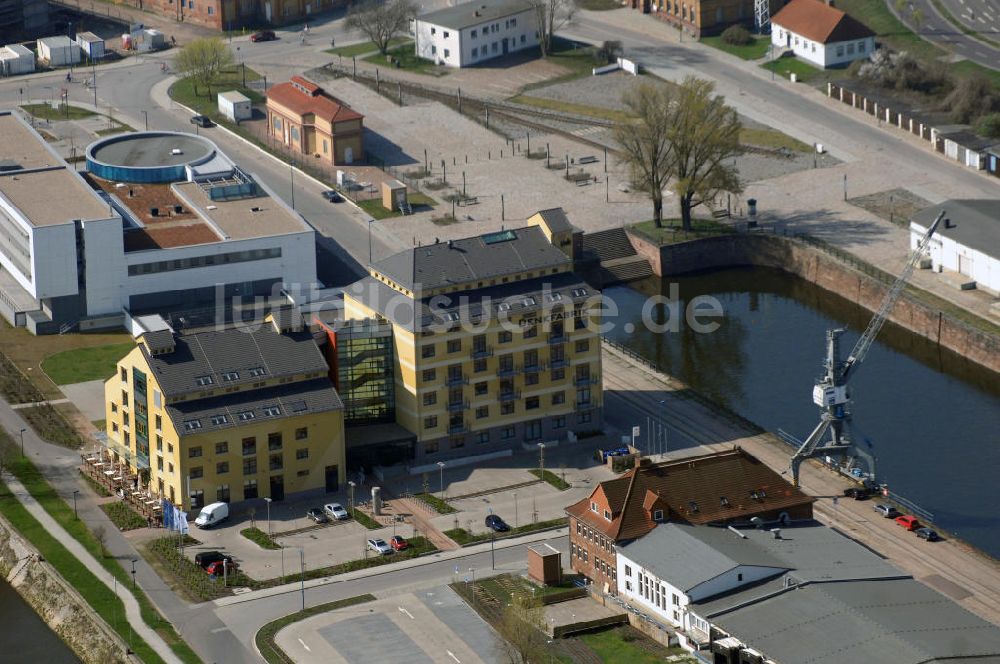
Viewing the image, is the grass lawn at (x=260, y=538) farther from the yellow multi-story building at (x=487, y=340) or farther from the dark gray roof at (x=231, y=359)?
the yellow multi-story building at (x=487, y=340)

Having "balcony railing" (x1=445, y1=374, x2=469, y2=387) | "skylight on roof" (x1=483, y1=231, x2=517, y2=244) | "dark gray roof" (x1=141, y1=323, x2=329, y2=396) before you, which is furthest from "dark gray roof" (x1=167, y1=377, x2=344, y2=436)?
"skylight on roof" (x1=483, y1=231, x2=517, y2=244)

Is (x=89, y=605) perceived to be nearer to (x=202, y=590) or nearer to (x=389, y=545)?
(x=202, y=590)

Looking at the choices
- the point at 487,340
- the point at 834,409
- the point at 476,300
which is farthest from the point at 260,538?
the point at 834,409

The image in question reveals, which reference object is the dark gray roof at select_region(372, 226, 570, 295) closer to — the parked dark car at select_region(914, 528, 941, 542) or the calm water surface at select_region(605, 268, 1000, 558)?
the calm water surface at select_region(605, 268, 1000, 558)

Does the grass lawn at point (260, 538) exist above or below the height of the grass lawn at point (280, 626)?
below

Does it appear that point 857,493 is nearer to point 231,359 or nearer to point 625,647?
point 625,647

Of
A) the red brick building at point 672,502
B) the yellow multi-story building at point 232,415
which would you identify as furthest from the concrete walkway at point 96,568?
the red brick building at point 672,502
